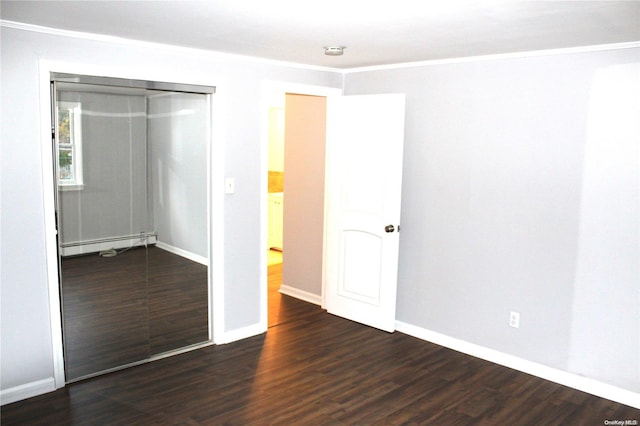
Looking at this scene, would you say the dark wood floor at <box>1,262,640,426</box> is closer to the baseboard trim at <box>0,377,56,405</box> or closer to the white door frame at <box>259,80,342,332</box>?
the baseboard trim at <box>0,377,56,405</box>

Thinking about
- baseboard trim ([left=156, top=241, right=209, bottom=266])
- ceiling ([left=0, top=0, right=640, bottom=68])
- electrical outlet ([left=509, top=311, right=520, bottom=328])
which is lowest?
electrical outlet ([left=509, top=311, right=520, bottom=328])

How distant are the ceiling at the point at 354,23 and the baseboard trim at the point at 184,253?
4.91 ft

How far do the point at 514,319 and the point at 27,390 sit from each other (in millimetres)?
3452

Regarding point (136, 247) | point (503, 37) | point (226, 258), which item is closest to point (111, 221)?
point (136, 247)

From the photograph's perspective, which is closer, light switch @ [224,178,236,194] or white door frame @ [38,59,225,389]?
white door frame @ [38,59,225,389]

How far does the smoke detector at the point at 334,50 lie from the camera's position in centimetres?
376

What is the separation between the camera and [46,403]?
3.43 m

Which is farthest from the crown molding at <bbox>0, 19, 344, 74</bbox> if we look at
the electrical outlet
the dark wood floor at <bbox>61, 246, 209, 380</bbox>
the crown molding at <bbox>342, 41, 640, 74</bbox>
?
the electrical outlet

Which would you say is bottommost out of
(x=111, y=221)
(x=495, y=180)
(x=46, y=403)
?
(x=46, y=403)

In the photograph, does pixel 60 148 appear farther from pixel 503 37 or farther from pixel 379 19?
pixel 503 37

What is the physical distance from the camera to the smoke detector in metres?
3.76

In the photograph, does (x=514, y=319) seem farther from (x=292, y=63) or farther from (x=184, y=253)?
(x=292, y=63)

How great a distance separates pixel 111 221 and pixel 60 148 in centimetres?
62

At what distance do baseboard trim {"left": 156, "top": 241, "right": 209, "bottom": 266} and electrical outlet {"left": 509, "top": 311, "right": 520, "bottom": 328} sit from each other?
2.45 metres
